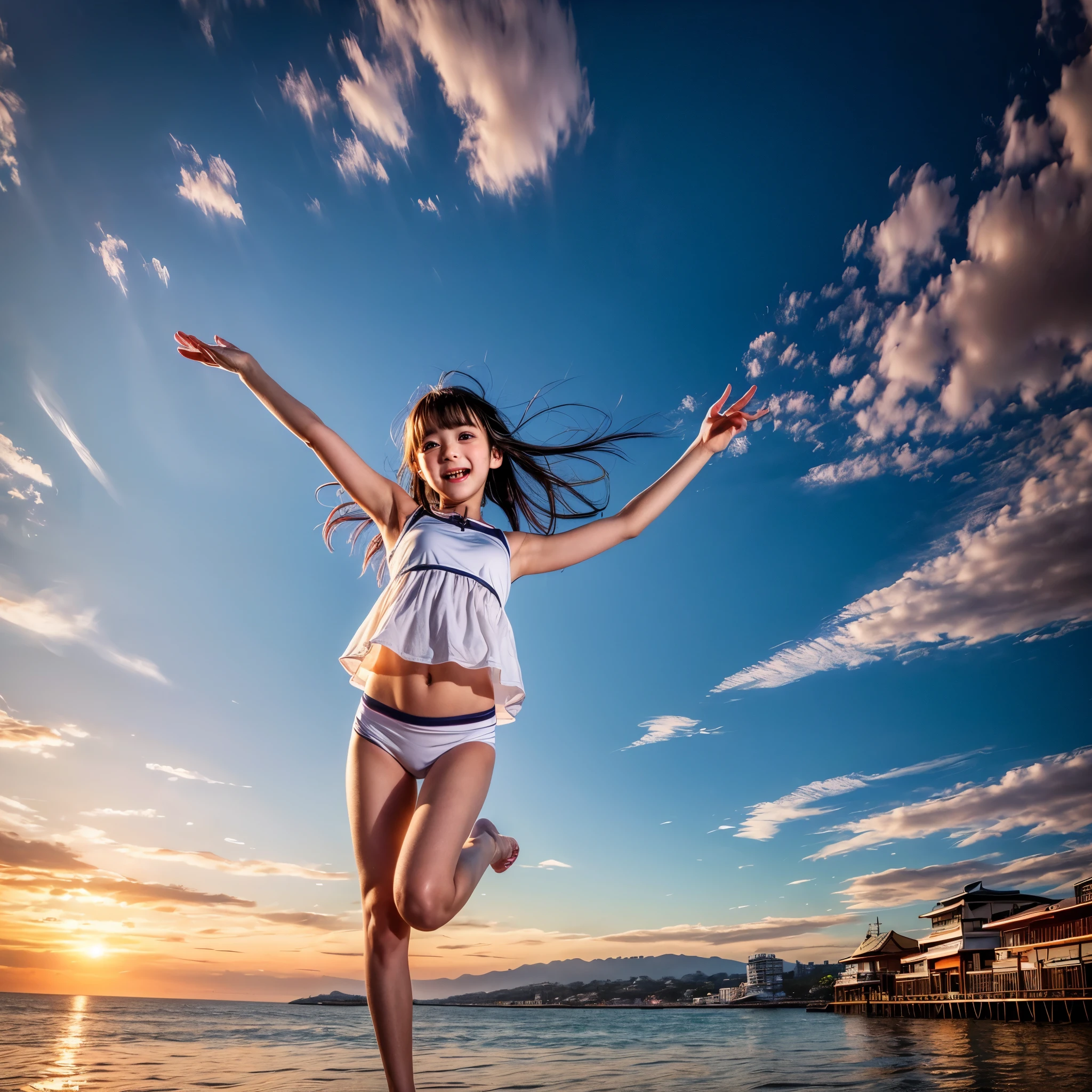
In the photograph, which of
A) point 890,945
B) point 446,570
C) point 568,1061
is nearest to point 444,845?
point 446,570

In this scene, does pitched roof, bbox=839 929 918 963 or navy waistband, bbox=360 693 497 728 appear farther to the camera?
pitched roof, bbox=839 929 918 963

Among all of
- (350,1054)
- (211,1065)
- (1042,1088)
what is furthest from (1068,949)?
(211,1065)

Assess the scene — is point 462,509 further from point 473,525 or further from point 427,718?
point 427,718

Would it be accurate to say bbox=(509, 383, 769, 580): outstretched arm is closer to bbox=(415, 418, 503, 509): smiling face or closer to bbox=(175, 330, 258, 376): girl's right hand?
bbox=(415, 418, 503, 509): smiling face

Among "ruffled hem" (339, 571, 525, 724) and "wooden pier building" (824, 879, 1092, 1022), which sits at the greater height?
"ruffled hem" (339, 571, 525, 724)

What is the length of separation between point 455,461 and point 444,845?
72.0 inches

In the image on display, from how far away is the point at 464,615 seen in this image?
3.12m

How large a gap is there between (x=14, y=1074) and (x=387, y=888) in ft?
24.8

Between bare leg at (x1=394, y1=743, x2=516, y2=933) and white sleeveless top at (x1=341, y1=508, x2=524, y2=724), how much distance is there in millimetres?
372

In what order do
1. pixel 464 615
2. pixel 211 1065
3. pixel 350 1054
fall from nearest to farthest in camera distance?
1. pixel 464 615
2. pixel 211 1065
3. pixel 350 1054

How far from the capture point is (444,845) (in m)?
2.62

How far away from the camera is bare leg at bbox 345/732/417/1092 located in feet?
8.96

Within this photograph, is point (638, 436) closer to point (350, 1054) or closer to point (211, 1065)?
point (211, 1065)

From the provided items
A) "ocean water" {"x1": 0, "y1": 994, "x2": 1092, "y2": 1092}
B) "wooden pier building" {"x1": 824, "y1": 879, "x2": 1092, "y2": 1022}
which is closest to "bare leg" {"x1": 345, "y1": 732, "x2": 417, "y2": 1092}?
"ocean water" {"x1": 0, "y1": 994, "x2": 1092, "y2": 1092}
